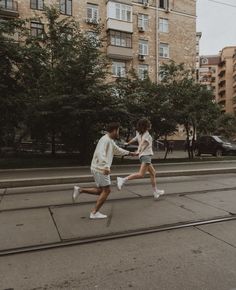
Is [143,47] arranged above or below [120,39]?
below

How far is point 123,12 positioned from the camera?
3634 centimetres

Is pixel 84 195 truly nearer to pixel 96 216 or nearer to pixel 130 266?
pixel 96 216

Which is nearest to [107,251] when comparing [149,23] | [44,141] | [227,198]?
[227,198]

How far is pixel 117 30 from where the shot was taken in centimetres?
3578

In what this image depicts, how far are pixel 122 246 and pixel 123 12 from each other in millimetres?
35803

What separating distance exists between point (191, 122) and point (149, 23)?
80.1ft

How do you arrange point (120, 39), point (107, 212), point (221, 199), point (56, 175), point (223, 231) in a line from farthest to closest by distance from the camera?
1. point (120, 39)
2. point (56, 175)
3. point (221, 199)
4. point (107, 212)
5. point (223, 231)

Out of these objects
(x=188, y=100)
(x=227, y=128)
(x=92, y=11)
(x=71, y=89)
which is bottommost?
(x=227, y=128)

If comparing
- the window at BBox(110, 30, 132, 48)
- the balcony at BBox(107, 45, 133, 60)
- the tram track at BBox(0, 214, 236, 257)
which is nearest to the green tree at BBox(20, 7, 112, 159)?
the tram track at BBox(0, 214, 236, 257)

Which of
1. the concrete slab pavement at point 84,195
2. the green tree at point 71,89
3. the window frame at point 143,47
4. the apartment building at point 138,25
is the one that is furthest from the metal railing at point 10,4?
the concrete slab pavement at point 84,195

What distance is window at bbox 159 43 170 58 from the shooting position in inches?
1567

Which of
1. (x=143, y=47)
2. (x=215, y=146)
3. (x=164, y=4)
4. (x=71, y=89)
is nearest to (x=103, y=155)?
(x=71, y=89)

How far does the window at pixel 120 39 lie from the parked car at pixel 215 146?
16.6 m

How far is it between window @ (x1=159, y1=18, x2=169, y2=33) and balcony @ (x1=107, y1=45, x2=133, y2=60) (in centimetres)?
627
